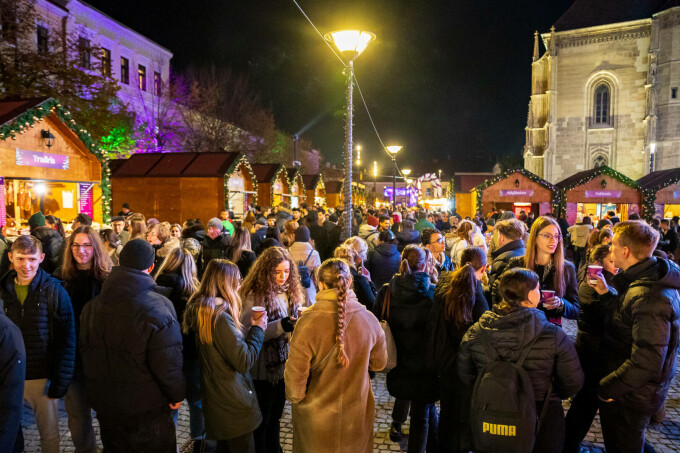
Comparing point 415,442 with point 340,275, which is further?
point 415,442

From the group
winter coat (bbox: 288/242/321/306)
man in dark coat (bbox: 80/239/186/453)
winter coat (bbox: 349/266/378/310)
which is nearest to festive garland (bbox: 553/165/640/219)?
winter coat (bbox: 288/242/321/306)

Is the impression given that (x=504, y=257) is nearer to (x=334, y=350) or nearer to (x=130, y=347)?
(x=334, y=350)

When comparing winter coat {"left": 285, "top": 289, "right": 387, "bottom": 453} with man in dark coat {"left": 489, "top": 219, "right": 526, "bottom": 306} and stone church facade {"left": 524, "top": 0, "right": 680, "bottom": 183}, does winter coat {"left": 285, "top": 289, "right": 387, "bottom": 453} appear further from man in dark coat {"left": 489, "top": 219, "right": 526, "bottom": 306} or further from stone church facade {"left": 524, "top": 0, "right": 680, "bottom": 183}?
stone church facade {"left": 524, "top": 0, "right": 680, "bottom": 183}

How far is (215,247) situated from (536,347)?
18.6 feet

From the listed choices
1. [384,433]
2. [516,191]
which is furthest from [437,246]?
[516,191]

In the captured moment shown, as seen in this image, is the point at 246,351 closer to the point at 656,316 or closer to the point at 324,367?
the point at 324,367

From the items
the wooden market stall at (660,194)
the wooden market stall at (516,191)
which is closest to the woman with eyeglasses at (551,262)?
the wooden market stall at (516,191)

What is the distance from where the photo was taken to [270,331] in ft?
11.5

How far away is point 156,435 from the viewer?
2.99 meters

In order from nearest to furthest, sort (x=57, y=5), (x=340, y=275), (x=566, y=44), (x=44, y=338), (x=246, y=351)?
(x=340, y=275) < (x=246, y=351) < (x=44, y=338) < (x=57, y=5) < (x=566, y=44)

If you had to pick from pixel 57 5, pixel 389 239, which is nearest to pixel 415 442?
pixel 389 239

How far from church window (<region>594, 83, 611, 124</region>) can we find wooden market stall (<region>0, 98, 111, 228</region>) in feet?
128

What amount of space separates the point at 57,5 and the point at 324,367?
113ft

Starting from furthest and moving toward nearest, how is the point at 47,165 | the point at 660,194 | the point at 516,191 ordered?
the point at 516,191, the point at 660,194, the point at 47,165
